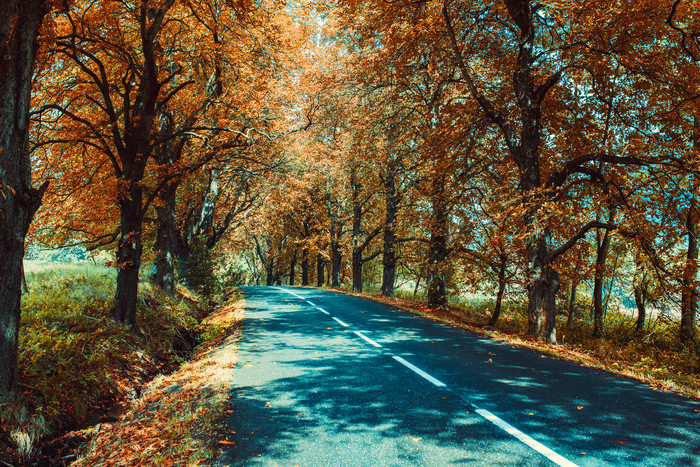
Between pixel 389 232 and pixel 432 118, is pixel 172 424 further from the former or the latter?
pixel 389 232

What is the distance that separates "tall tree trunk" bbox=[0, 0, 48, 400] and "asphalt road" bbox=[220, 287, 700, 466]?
112 inches

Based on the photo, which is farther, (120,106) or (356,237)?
(356,237)

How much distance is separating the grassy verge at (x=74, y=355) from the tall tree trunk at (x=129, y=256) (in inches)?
15.0

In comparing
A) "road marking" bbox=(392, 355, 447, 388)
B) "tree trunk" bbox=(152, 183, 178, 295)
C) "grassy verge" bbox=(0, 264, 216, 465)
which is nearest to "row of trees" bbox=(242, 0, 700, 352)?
"road marking" bbox=(392, 355, 447, 388)

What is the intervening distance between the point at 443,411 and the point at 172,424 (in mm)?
3169

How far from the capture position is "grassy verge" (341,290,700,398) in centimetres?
693

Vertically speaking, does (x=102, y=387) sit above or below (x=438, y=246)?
below

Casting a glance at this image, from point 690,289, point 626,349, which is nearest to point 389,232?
point 626,349

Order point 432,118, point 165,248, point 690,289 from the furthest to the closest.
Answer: point 432,118 → point 165,248 → point 690,289

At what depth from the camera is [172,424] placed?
4812mm

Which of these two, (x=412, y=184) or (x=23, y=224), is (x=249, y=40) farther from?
(x=412, y=184)

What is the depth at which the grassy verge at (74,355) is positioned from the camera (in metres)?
5.21

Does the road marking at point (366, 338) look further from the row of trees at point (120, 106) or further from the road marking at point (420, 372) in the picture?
the row of trees at point (120, 106)

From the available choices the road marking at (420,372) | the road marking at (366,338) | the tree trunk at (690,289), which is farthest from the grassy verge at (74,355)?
the tree trunk at (690,289)
